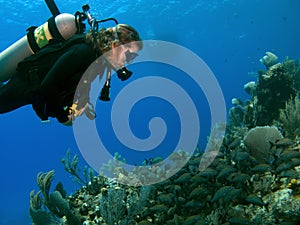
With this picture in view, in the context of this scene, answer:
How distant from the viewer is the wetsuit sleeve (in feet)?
10.6

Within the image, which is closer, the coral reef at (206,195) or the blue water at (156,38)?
the coral reef at (206,195)

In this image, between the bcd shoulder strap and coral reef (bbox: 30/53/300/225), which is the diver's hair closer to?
the bcd shoulder strap

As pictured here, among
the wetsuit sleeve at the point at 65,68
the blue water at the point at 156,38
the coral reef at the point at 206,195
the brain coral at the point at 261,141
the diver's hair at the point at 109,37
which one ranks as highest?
the blue water at the point at 156,38

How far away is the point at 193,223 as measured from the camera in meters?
4.08

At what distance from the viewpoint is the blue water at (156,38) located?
30281 mm

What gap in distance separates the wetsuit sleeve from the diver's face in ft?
0.87

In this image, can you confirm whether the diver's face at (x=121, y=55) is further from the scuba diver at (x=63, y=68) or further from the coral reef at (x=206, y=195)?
the coral reef at (x=206, y=195)

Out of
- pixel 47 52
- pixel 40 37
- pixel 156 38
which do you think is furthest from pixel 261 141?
pixel 156 38

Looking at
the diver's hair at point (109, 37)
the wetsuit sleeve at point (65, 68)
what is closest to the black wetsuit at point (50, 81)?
the wetsuit sleeve at point (65, 68)

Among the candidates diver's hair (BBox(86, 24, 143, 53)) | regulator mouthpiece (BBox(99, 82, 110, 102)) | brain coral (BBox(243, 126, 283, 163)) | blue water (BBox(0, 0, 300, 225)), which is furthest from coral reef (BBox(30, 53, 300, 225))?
blue water (BBox(0, 0, 300, 225))

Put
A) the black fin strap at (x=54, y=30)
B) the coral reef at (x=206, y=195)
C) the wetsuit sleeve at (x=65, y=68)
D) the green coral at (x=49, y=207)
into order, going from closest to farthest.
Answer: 1. the wetsuit sleeve at (x=65, y=68)
2. the black fin strap at (x=54, y=30)
3. the coral reef at (x=206, y=195)
4. the green coral at (x=49, y=207)

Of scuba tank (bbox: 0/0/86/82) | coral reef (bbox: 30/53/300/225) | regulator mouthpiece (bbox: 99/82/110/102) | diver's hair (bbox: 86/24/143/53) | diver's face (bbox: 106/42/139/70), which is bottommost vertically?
coral reef (bbox: 30/53/300/225)

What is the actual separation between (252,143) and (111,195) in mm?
3029

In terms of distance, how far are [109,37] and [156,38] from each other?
4000 cm
